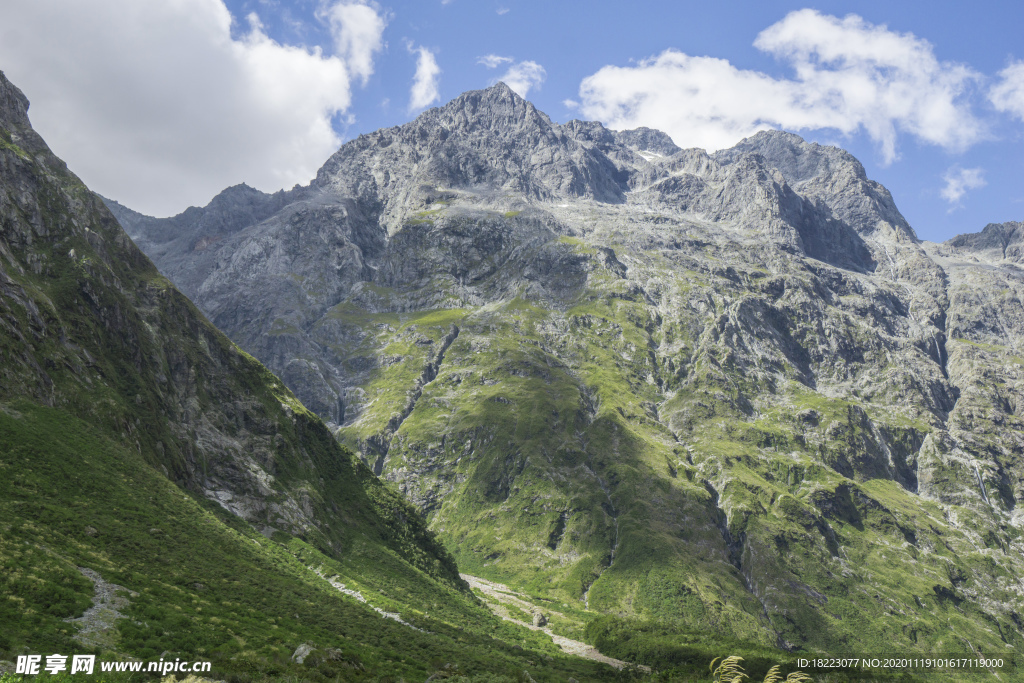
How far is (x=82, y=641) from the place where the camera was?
174 feet

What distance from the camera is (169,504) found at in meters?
107

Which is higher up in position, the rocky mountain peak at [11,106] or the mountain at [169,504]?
the rocky mountain peak at [11,106]

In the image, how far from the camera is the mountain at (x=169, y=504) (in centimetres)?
6481

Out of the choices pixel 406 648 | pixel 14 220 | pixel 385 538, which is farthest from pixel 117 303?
pixel 406 648

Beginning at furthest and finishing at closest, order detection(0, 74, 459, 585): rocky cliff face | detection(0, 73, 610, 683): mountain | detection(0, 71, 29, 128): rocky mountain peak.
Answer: detection(0, 71, 29, 128): rocky mountain peak → detection(0, 74, 459, 585): rocky cliff face → detection(0, 73, 610, 683): mountain

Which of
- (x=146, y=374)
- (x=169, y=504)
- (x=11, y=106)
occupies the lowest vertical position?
(x=169, y=504)

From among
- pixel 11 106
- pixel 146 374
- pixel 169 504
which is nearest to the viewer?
pixel 169 504

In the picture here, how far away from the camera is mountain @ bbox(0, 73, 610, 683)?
6481cm

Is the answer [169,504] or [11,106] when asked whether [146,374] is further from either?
[11,106]

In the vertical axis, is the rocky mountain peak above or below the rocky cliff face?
above

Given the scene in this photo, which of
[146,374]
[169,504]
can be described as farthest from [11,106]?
[169,504]

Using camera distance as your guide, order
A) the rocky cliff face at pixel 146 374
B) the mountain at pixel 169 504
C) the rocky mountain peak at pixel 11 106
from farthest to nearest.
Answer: the rocky mountain peak at pixel 11 106, the rocky cliff face at pixel 146 374, the mountain at pixel 169 504

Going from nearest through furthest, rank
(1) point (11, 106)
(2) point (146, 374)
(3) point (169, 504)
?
1. (3) point (169, 504)
2. (2) point (146, 374)
3. (1) point (11, 106)

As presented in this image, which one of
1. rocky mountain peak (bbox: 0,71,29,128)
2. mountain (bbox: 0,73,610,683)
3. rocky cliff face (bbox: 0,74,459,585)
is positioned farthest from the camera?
rocky mountain peak (bbox: 0,71,29,128)
